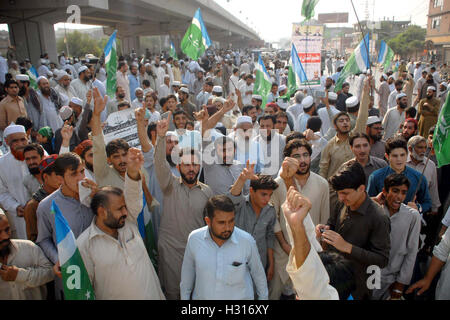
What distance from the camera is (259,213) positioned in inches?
114

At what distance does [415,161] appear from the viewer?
3.84 m

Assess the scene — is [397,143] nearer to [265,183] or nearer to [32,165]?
[265,183]

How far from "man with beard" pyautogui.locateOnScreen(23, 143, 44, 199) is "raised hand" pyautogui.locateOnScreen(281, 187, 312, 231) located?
2.76 metres

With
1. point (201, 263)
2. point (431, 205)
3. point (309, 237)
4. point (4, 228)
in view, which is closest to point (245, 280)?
point (201, 263)

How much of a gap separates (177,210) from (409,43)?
50757 mm

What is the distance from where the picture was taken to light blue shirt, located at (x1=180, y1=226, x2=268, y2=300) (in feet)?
7.70

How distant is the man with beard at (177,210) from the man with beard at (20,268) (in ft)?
2.96

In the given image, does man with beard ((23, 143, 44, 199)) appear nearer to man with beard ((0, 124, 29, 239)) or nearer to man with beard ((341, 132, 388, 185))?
man with beard ((0, 124, 29, 239))

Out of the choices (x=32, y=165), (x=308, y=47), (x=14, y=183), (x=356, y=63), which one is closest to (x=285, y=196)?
(x=32, y=165)

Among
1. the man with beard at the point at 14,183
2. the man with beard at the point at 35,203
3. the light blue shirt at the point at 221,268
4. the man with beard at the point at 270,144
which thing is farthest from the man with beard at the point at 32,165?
the man with beard at the point at 270,144

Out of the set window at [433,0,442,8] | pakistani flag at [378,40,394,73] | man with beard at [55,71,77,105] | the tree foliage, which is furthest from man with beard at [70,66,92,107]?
window at [433,0,442,8]

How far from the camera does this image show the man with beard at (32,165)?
3.46 m
